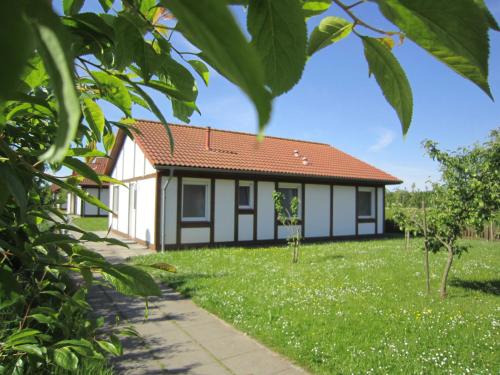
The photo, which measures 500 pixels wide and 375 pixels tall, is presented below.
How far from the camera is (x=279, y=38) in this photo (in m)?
0.39

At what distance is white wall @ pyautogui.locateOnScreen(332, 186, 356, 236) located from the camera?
17.2 meters

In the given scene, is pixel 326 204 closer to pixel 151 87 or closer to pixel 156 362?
pixel 156 362

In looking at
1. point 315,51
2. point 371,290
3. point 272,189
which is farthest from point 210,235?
point 315,51

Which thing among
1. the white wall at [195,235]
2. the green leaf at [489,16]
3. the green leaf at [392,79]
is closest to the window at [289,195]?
the white wall at [195,235]

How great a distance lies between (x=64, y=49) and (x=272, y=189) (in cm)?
1515

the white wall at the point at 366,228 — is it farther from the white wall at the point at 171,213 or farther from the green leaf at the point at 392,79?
the green leaf at the point at 392,79

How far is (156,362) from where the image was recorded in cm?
414

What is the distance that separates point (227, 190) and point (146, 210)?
302 cm

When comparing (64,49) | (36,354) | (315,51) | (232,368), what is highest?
(315,51)

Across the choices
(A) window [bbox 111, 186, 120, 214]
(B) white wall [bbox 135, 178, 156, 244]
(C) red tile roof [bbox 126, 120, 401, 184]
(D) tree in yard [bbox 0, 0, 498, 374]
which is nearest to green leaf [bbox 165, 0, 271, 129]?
(D) tree in yard [bbox 0, 0, 498, 374]

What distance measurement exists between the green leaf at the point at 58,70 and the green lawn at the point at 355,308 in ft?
14.1

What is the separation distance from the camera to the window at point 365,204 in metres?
18.4

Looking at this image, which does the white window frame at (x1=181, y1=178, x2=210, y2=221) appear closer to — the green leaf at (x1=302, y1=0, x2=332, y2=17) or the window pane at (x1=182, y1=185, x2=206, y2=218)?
the window pane at (x1=182, y1=185, x2=206, y2=218)

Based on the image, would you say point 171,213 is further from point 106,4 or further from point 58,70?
point 58,70
